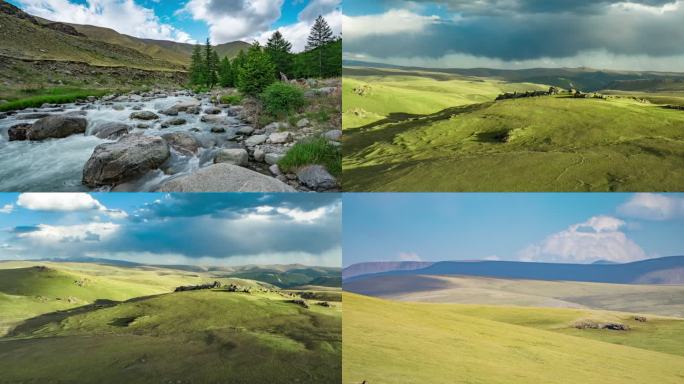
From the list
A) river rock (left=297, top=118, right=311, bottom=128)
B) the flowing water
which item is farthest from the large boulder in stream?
river rock (left=297, top=118, right=311, bottom=128)

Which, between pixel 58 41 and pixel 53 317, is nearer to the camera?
pixel 53 317

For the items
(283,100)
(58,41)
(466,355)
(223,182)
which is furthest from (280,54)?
(466,355)

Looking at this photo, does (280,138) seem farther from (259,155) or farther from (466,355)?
(466,355)

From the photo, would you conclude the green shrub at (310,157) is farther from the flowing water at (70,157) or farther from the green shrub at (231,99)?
the green shrub at (231,99)

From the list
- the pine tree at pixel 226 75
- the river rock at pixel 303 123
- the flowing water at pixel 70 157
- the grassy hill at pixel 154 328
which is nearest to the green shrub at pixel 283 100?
the river rock at pixel 303 123

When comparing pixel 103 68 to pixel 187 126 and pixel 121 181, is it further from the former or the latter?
pixel 121 181

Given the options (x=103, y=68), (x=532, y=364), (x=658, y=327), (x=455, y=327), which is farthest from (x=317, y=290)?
(x=658, y=327)
